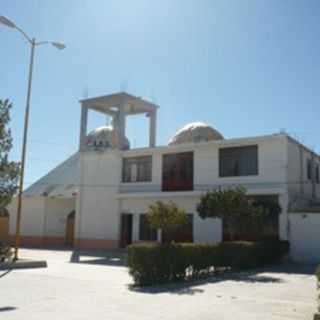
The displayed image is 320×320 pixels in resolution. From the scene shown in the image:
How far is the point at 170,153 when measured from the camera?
1247 inches

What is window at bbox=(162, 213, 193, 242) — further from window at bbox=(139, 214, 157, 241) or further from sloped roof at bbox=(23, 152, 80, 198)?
sloped roof at bbox=(23, 152, 80, 198)

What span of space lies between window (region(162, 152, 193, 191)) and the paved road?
1326 cm

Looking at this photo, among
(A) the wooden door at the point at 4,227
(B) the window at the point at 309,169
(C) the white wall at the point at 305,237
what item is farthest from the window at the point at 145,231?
(A) the wooden door at the point at 4,227

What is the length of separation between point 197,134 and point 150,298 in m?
23.0

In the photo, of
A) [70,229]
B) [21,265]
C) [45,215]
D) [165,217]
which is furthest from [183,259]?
[70,229]

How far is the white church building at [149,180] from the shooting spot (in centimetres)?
2727

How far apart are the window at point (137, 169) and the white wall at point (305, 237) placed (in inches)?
435

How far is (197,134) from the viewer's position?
33.8 m

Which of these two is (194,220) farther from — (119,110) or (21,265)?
(21,265)

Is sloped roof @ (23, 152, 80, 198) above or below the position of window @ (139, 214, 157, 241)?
above

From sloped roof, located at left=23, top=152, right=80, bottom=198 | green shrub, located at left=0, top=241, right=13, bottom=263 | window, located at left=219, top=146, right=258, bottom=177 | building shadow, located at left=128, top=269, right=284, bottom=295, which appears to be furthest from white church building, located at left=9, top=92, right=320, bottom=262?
green shrub, located at left=0, top=241, right=13, bottom=263

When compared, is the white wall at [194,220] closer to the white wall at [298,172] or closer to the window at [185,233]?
the window at [185,233]

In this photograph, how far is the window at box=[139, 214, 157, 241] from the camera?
3159 cm

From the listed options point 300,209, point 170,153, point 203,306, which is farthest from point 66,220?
point 203,306
